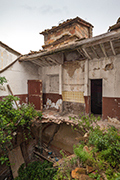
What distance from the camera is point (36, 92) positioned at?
687 centimetres

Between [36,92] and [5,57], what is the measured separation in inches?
112

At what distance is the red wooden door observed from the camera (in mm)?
6785

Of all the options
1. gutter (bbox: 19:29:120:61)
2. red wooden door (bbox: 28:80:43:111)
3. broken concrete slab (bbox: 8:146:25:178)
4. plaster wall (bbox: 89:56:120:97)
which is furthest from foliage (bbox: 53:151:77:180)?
red wooden door (bbox: 28:80:43:111)

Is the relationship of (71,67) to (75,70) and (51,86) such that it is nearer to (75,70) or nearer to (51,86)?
(75,70)

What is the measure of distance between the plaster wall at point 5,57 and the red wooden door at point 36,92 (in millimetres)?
1824

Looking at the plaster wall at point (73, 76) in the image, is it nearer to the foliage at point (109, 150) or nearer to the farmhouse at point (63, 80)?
the farmhouse at point (63, 80)

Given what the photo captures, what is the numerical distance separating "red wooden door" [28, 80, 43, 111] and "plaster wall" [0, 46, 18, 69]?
5.98ft

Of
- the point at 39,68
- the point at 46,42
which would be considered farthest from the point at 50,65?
the point at 46,42

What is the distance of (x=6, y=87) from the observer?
5980mm

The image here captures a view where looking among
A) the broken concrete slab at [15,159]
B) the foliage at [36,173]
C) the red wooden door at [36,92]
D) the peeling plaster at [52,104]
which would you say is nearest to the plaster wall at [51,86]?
the peeling plaster at [52,104]

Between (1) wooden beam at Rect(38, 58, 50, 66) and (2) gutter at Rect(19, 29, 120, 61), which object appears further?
(1) wooden beam at Rect(38, 58, 50, 66)

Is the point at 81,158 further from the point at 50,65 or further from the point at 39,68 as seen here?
the point at 39,68

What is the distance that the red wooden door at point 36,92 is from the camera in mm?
6785

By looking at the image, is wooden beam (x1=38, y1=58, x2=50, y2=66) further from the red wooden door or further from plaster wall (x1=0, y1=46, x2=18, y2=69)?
plaster wall (x1=0, y1=46, x2=18, y2=69)
